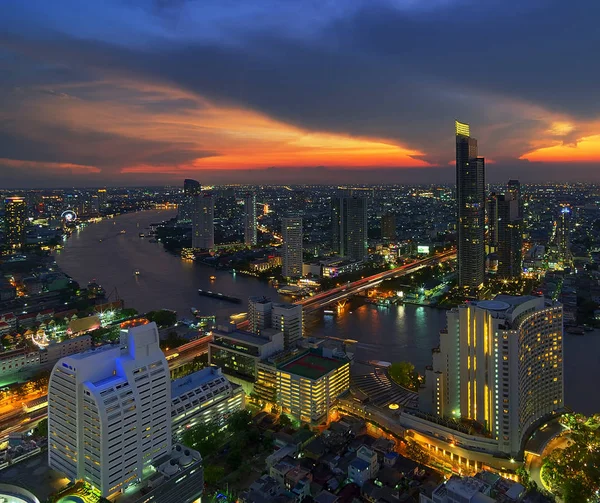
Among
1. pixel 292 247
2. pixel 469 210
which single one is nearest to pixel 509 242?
pixel 469 210

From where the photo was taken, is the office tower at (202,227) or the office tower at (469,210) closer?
the office tower at (469,210)

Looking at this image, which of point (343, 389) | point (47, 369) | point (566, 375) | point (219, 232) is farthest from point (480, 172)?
point (219, 232)

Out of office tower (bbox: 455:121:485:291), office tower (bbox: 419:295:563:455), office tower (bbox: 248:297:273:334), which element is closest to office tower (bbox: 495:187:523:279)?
office tower (bbox: 455:121:485:291)

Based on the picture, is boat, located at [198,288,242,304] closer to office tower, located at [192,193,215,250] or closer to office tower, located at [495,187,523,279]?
office tower, located at [192,193,215,250]

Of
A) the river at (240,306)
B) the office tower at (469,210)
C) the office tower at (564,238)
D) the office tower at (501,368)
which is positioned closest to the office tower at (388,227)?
the office tower at (564,238)

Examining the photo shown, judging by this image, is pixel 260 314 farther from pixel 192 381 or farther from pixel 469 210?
pixel 469 210

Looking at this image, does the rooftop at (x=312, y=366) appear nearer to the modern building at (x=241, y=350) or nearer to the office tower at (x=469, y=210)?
the modern building at (x=241, y=350)

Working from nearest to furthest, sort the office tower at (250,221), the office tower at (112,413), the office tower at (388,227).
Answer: the office tower at (112,413) < the office tower at (250,221) < the office tower at (388,227)
